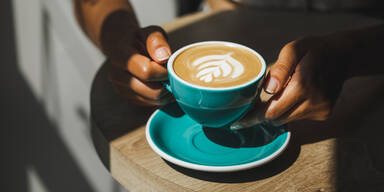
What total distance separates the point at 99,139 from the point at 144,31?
24 cm

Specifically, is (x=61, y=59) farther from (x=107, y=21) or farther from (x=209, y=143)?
(x=209, y=143)

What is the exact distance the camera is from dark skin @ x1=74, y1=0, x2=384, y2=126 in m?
0.74

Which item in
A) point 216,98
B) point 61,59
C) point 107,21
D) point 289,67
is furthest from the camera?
point 61,59

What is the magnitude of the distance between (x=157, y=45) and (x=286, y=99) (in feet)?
0.87

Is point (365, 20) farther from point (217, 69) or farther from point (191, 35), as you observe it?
point (217, 69)

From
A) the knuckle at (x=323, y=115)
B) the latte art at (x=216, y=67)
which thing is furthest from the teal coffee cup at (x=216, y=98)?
the knuckle at (x=323, y=115)

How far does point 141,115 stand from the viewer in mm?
857

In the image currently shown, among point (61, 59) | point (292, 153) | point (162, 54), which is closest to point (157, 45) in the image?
point (162, 54)

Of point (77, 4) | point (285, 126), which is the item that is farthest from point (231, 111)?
point (77, 4)

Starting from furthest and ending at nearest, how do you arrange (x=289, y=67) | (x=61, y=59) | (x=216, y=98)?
(x=61, y=59) → (x=289, y=67) → (x=216, y=98)

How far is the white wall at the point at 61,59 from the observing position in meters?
1.81

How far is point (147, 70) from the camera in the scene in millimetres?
744

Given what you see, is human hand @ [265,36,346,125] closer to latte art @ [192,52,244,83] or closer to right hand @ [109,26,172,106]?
latte art @ [192,52,244,83]

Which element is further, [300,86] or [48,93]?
[48,93]
